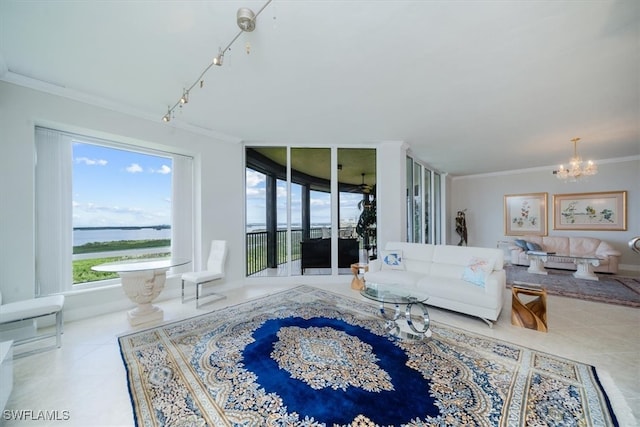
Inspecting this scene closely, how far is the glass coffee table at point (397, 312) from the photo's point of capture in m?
2.49

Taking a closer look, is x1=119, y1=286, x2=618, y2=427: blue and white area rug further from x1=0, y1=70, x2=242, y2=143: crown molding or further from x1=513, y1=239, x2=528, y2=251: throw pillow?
x1=513, y1=239, x2=528, y2=251: throw pillow

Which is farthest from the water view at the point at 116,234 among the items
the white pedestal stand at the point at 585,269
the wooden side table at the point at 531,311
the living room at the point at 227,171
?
the white pedestal stand at the point at 585,269

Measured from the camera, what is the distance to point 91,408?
1.62 m

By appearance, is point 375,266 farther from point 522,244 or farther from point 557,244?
point 557,244

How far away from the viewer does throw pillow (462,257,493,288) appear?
10.1 ft

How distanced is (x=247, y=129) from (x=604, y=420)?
4.80 m

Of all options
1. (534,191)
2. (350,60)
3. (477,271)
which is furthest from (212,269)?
(534,191)

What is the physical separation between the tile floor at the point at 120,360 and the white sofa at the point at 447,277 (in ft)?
0.73

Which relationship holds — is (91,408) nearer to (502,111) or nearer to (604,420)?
(604,420)

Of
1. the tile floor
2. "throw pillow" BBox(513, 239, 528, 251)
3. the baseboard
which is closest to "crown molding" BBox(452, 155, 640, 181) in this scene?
"throw pillow" BBox(513, 239, 528, 251)

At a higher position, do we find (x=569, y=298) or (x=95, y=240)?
(x=95, y=240)

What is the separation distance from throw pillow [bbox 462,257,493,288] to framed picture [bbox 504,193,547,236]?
17.8 feet

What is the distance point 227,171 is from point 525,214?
8151 millimetres

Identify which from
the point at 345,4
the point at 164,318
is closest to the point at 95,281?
the point at 164,318
